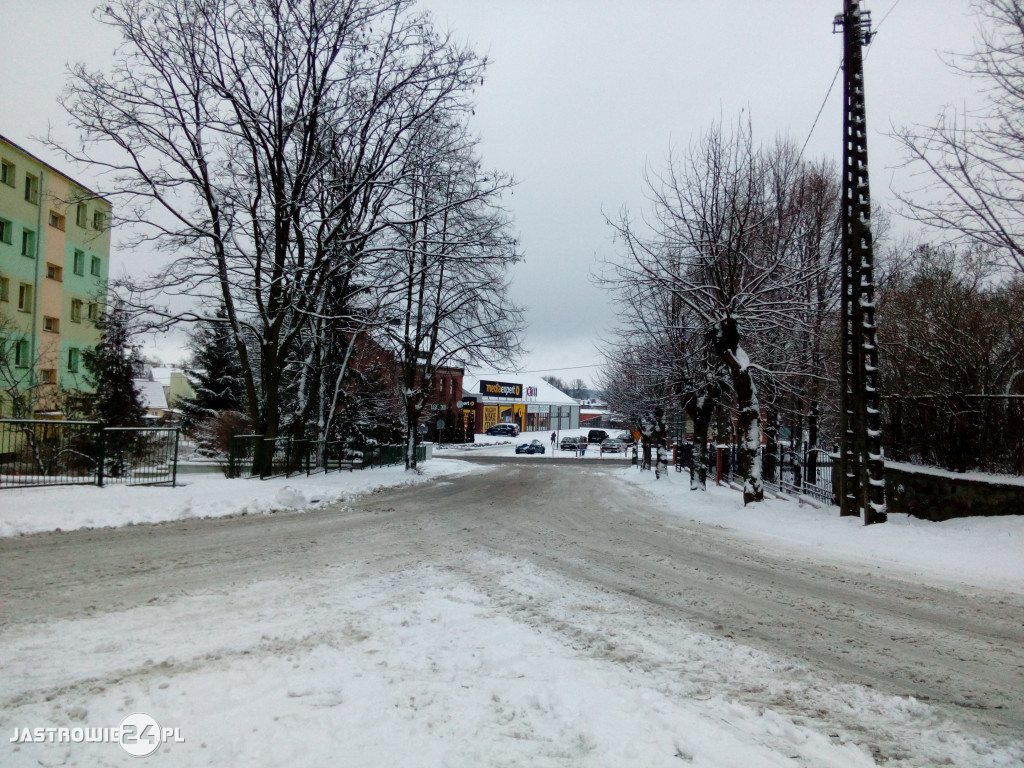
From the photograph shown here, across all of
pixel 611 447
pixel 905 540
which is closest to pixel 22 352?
pixel 905 540

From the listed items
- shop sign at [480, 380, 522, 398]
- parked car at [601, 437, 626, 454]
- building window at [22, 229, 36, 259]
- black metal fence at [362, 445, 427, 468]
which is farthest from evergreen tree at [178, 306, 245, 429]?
shop sign at [480, 380, 522, 398]

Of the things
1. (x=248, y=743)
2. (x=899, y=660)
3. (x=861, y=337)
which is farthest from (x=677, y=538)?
(x=248, y=743)

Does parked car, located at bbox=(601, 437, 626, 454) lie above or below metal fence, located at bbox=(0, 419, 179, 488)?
below

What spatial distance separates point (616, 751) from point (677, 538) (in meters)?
7.92

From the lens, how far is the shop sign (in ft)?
292

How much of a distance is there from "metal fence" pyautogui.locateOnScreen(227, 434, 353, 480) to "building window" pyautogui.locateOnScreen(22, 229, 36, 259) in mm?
20756

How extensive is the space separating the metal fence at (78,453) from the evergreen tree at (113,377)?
9.71m

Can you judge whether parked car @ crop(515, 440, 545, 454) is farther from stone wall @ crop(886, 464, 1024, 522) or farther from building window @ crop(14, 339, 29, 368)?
stone wall @ crop(886, 464, 1024, 522)

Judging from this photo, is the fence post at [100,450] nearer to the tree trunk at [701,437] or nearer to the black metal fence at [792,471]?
the tree trunk at [701,437]

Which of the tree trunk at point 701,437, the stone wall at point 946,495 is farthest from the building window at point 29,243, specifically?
the stone wall at point 946,495

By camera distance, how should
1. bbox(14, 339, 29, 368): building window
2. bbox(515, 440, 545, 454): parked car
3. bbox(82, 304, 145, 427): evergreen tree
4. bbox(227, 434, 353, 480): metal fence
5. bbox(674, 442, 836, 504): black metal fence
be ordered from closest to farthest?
bbox(674, 442, 836, 504): black metal fence → bbox(227, 434, 353, 480): metal fence → bbox(82, 304, 145, 427): evergreen tree → bbox(14, 339, 29, 368): building window → bbox(515, 440, 545, 454): parked car

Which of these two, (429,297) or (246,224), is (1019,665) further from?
(429,297)

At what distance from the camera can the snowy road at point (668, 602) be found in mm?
4082

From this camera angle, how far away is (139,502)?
38.8 feet
